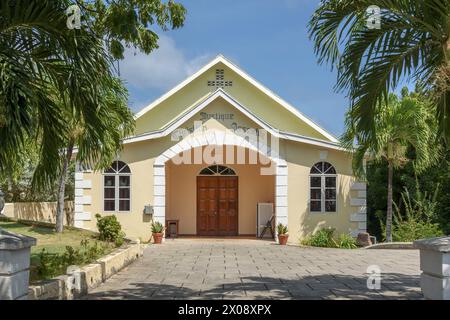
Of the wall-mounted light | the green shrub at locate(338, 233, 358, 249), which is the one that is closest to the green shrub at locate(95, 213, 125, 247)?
the wall-mounted light

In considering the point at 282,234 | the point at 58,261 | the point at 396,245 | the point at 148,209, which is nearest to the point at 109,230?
the point at 148,209

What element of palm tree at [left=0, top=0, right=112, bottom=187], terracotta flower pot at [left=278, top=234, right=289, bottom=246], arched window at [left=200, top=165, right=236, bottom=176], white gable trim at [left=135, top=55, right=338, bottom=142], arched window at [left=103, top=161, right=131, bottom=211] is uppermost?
white gable trim at [left=135, top=55, right=338, bottom=142]

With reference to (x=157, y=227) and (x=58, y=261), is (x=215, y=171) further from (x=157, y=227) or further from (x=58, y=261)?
(x=58, y=261)

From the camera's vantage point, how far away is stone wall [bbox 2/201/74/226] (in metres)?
19.5

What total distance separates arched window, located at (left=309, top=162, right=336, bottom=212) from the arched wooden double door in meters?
3.64

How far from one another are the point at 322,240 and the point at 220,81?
316 inches

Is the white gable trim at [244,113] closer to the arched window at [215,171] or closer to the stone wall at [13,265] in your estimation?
the arched window at [215,171]

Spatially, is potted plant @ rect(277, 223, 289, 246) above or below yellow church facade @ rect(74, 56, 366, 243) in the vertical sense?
below

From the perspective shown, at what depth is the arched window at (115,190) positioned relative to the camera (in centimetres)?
1789

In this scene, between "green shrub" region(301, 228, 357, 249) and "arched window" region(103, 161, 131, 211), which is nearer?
"green shrub" region(301, 228, 357, 249)

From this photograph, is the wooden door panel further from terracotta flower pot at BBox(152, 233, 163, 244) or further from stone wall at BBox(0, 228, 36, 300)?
stone wall at BBox(0, 228, 36, 300)

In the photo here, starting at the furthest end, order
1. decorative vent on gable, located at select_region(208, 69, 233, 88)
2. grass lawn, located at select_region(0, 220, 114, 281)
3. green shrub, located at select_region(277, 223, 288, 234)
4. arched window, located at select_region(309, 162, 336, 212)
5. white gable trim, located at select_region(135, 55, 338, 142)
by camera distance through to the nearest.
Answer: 1. decorative vent on gable, located at select_region(208, 69, 233, 88)
2. white gable trim, located at select_region(135, 55, 338, 142)
3. arched window, located at select_region(309, 162, 336, 212)
4. green shrub, located at select_region(277, 223, 288, 234)
5. grass lawn, located at select_region(0, 220, 114, 281)

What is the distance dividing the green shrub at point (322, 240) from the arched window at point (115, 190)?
236 inches
